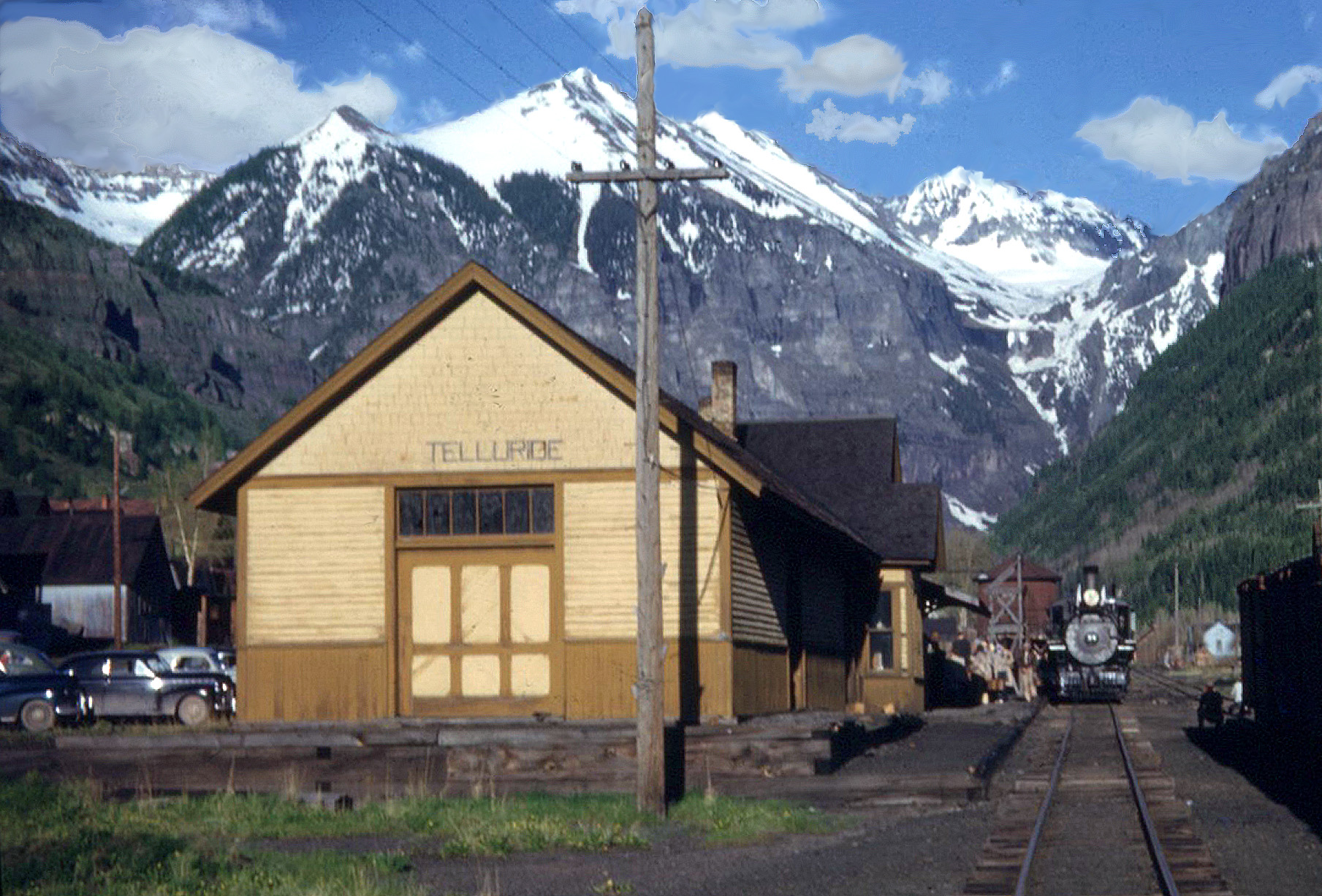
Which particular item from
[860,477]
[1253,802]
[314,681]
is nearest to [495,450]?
[314,681]

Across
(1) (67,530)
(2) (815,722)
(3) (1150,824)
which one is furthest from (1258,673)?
(1) (67,530)

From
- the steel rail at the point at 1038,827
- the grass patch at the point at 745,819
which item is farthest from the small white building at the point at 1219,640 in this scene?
the grass patch at the point at 745,819

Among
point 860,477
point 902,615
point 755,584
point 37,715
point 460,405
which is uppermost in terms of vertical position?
point 860,477

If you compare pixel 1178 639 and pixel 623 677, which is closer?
pixel 623 677

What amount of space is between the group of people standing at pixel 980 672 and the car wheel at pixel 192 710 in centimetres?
1915

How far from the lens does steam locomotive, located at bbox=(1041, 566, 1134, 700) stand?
5381 centimetres

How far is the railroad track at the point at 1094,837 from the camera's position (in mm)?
14977

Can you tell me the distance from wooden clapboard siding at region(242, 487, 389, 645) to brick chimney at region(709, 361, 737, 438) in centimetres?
1322

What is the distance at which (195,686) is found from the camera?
37.5 metres

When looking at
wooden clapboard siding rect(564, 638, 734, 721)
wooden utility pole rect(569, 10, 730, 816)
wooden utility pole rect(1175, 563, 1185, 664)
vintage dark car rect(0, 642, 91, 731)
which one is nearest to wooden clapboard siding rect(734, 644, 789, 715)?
wooden clapboard siding rect(564, 638, 734, 721)

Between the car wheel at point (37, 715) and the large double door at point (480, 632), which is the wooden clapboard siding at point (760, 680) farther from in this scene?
the car wheel at point (37, 715)

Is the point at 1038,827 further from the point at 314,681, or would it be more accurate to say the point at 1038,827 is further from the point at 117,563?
the point at 117,563

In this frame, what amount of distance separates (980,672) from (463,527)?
111ft

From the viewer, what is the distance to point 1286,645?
28969 millimetres
